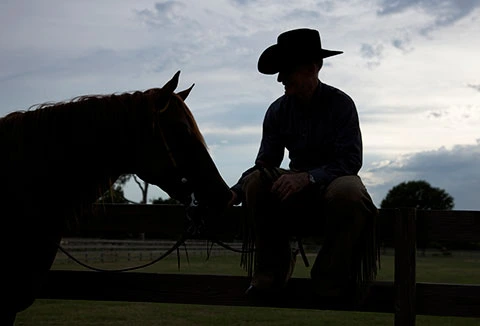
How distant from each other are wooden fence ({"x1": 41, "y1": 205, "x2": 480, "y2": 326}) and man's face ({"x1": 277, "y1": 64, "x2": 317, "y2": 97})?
2.57ft

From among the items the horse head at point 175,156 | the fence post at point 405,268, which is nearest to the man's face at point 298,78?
the horse head at point 175,156

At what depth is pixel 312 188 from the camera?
131 inches

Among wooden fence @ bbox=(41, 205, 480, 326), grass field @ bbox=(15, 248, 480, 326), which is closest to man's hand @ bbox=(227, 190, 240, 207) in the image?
wooden fence @ bbox=(41, 205, 480, 326)

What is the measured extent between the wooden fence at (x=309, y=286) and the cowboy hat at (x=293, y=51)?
893 millimetres

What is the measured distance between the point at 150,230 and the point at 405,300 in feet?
5.67

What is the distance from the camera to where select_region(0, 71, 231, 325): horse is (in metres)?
3.16

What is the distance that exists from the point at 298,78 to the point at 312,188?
2.05 ft

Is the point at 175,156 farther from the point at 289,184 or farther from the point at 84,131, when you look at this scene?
the point at 289,184

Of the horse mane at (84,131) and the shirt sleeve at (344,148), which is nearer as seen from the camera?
the horse mane at (84,131)

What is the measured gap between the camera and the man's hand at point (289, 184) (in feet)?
10.6

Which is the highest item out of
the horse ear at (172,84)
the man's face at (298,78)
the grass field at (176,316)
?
the man's face at (298,78)

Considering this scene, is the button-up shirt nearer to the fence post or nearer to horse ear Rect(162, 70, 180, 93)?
the fence post

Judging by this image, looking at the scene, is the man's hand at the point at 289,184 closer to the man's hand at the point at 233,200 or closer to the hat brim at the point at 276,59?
the man's hand at the point at 233,200

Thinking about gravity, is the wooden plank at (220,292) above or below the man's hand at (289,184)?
below
